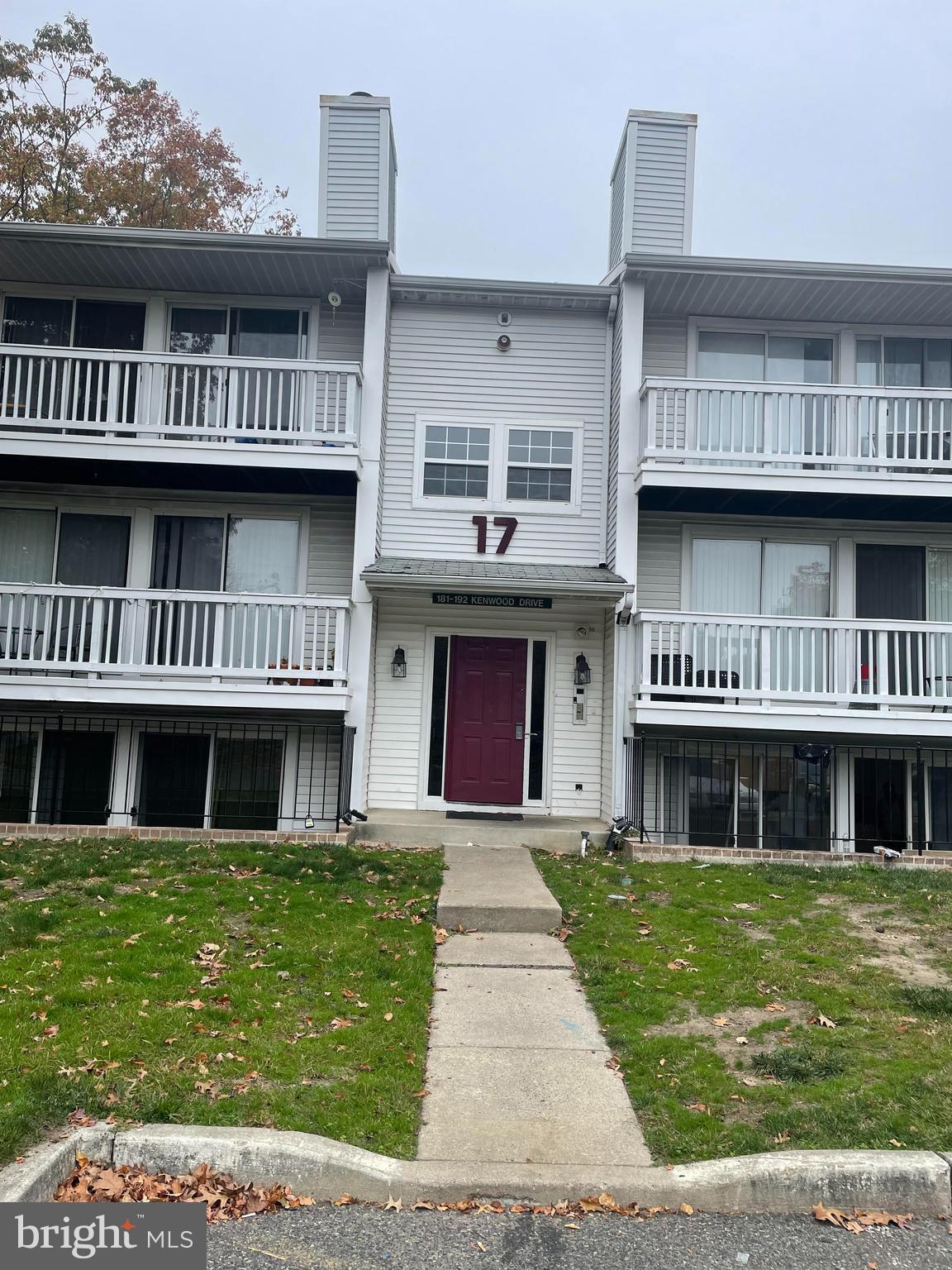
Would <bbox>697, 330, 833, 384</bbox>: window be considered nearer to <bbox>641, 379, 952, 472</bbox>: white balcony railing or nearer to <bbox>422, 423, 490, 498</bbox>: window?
<bbox>641, 379, 952, 472</bbox>: white balcony railing

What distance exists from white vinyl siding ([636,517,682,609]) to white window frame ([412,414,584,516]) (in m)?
1.02

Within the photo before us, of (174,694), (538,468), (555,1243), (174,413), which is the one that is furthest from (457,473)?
(555,1243)

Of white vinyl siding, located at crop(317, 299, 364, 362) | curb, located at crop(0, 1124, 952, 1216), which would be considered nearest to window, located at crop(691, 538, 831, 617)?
white vinyl siding, located at crop(317, 299, 364, 362)

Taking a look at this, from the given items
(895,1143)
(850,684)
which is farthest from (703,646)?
(895,1143)

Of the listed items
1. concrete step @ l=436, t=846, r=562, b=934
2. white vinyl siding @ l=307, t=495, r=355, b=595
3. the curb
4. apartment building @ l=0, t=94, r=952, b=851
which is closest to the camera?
the curb

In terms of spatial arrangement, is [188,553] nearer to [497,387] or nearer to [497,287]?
[497,387]

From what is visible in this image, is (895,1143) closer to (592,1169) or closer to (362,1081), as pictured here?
(592,1169)

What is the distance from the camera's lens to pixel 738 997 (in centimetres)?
596

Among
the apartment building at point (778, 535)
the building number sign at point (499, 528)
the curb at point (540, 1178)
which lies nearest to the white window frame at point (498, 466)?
the building number sign at point (499, 528)

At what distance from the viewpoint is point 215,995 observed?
561cm

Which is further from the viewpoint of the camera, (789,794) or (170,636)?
(789,794)

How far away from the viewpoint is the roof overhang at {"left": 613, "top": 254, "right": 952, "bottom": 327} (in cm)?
1147

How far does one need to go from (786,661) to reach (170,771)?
7.97m

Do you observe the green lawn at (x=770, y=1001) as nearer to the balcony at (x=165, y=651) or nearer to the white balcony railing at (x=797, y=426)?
the balcony at (x=165, y=651)
